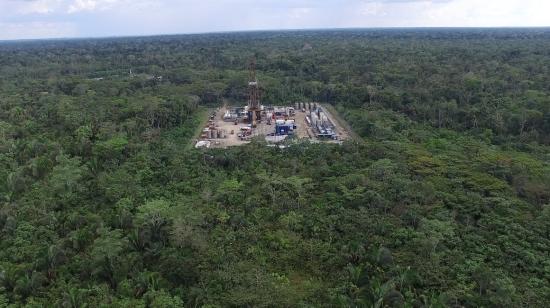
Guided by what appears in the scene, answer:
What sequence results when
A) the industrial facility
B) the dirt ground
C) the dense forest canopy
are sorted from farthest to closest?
the industrial facility, the dirt ground, the dense forest canopy

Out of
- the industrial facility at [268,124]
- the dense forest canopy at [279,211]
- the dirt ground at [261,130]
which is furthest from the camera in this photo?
the industrial facility at [268,124]

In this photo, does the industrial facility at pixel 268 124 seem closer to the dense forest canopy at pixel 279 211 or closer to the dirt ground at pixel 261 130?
the dirt ground at pixel 261 130

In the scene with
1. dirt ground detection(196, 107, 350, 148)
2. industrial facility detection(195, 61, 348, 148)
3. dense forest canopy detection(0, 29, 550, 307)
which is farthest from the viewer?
industrial facility detection(195, 61, 348, 148)

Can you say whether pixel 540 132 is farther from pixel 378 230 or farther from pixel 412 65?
pixel 412 65

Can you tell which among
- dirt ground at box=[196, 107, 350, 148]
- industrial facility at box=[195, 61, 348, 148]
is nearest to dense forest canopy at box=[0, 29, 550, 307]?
dirt ground at box=[196, 107, 350, 148]

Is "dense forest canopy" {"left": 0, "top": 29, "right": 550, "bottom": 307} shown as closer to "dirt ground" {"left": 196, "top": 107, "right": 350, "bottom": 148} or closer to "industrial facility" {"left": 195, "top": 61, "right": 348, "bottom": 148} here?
"dirt ground" {"left": 196, "top": 107, "right": 350, "bottom": 148}

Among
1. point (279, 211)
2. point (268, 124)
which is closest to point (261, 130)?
point (268, 124)

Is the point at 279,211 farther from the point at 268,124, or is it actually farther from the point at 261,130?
the point at 268,124

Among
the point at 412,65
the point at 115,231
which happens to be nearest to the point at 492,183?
the point at 115,231

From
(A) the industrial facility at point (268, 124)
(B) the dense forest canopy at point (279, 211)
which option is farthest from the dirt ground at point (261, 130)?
(B) the dense forest canopy at point (279, 211)
